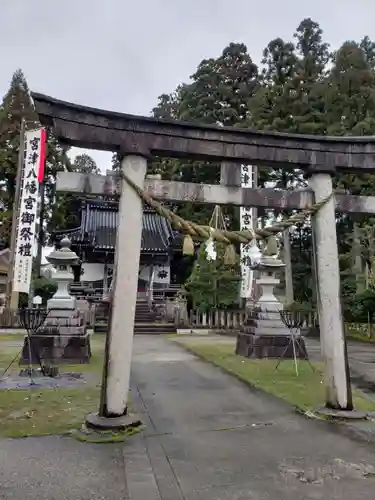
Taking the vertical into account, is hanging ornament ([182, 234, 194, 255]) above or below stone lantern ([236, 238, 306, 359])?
above

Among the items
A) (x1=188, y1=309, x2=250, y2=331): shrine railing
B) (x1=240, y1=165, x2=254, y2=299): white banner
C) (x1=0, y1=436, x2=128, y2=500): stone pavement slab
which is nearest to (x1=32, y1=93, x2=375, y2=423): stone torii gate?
(x1=0, y1=436, x2=128, y2=500): stone pavement slab

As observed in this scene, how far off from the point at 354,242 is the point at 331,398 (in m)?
16.8

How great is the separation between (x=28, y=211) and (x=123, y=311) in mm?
15519

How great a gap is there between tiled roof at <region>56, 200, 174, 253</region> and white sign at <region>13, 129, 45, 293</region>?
986 centimetres

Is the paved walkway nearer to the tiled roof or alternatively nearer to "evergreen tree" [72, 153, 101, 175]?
the tiled roof

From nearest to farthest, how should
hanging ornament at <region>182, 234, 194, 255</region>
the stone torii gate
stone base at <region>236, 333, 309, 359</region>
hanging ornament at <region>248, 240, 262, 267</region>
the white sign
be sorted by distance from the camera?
the stone torii gate, hanging ornament at <region>182, 234, 194, 255</region>, stone base at <region>236, 333, 309, 359</region>, hanging ornament at <region>248, 240, 262, 267</region>, the white sign

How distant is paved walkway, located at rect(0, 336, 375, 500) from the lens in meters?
3.44

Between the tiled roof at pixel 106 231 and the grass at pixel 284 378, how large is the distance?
17.8 metres

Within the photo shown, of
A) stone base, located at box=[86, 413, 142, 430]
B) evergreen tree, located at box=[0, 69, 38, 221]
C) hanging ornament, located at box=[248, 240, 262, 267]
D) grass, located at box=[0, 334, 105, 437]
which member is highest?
evergreen tree, located at box=[0, 69, 38, 221]

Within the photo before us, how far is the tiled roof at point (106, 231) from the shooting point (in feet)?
98.3

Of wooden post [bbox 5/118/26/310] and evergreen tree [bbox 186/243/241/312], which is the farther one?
evergreen tree [bbox 186/243/241/312]

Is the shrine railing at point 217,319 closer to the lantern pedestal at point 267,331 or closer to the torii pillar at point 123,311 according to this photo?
the lantern pedestal at point 267,331

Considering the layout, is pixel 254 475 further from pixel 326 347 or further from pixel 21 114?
pixel 21 114

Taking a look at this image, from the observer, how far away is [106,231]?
31.7 m
